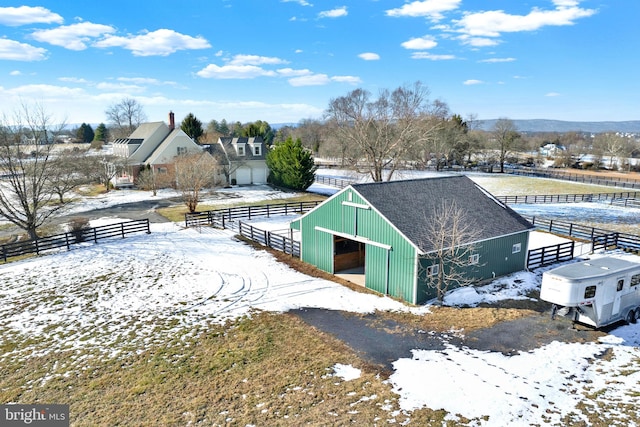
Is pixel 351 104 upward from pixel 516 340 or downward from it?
upward

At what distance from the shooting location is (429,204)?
19.2m

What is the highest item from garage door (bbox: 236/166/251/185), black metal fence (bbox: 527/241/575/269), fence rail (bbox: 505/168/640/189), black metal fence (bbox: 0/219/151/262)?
garage door (bbox: 236/166/251/185)

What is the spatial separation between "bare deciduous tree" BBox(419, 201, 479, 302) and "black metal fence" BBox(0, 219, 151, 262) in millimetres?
19025

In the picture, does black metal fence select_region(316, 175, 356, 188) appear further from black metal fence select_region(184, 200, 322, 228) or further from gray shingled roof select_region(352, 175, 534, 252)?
gray shingled roof select_region(352, 175, 534, 252)

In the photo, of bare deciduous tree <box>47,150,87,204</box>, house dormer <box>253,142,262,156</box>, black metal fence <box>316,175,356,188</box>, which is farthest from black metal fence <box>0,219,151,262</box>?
black metal fence <box>316,175,356,188</box>

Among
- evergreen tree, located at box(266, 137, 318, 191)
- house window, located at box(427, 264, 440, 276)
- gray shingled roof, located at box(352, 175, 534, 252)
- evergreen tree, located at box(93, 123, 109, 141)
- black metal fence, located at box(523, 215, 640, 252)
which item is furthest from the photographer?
evergreen tree, located at box(93, 123, 109, 141)

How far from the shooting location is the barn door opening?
20.8 metres

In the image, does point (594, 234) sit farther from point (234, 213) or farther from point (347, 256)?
point (234, 213)

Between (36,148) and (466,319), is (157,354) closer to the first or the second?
(466,319)

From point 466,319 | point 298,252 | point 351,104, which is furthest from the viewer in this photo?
point 351,104

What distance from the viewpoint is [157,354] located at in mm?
12797

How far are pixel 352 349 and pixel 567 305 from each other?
7.40 m

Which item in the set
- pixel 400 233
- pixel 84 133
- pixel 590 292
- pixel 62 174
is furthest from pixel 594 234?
pixel 84 133

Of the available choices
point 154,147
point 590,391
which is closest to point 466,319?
point 590,391
